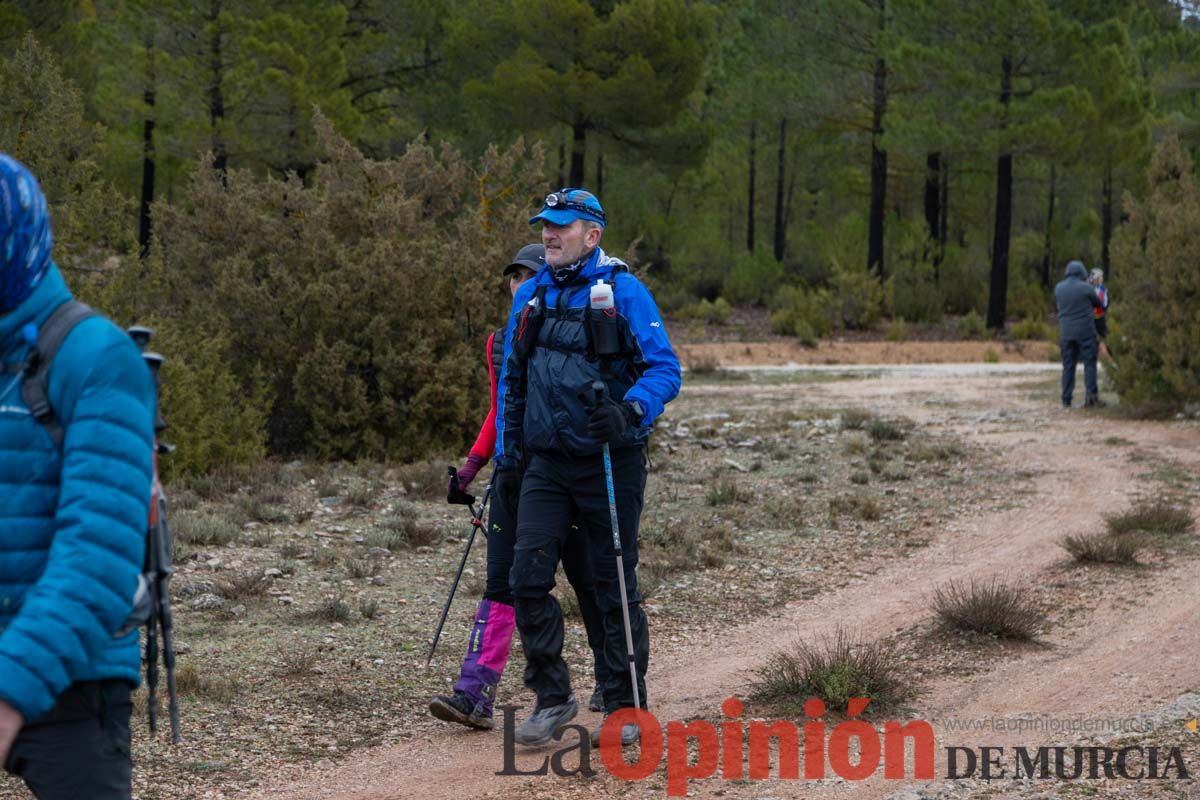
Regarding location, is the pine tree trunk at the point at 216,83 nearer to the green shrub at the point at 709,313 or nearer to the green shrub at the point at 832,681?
the green shrub at the point at 709,313

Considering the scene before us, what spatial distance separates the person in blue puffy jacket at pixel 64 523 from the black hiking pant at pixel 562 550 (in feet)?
8.91

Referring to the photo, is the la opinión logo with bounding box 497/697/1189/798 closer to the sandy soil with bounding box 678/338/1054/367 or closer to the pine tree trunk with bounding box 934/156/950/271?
the sandy soil with bounding box 678/338/1054/367

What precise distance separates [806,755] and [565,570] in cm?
118

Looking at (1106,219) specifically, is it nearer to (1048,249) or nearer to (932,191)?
(1048,249)

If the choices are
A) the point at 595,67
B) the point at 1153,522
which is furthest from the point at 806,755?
A: the point at 595,67

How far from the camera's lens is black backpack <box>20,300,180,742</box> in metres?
2.67

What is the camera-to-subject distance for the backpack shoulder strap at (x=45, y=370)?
2672 mm

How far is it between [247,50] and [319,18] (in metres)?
2.72

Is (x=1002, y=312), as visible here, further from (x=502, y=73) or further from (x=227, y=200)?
(x=227, y=200)

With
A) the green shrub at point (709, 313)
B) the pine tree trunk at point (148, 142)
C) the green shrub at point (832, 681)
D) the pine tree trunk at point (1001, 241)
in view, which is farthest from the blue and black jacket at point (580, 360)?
the green shrub at point (709, 313)

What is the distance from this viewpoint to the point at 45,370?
2.67m

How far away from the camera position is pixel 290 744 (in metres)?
5.80

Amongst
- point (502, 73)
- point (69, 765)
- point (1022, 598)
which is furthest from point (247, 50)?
point (69, 765)

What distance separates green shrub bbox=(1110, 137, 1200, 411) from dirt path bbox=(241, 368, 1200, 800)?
298 centimetres
